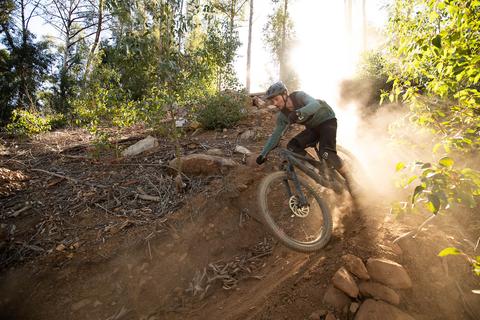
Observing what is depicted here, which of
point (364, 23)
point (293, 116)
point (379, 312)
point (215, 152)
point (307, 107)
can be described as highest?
point (364, 23)

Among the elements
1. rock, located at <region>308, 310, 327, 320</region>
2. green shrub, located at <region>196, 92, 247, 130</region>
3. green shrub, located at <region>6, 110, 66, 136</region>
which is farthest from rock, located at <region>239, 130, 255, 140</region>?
green shrub, located at <region>6, 110, 66, 136</region>

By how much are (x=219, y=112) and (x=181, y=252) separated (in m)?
5.69

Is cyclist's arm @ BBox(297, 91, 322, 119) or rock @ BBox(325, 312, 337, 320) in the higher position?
cyclist's arm @ BBox(297, 91, 322, 119)

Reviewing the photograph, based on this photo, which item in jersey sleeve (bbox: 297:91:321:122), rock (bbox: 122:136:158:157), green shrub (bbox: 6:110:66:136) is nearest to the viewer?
jersey sleeve (bbox: 297:91:321:122)

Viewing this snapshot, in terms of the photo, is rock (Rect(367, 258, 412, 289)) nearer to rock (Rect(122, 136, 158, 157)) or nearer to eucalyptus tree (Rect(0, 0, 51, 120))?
rock (Rect(122, 136, 158, 157))

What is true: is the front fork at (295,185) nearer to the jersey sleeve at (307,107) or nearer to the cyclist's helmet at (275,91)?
the jersey sleeve at (307,107)

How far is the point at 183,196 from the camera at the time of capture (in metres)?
4.91

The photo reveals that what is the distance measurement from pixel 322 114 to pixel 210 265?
118 inches

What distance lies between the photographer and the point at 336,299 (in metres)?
2.68

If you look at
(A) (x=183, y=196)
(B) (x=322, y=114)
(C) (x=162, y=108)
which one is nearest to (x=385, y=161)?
(B) (x=322, y=114)

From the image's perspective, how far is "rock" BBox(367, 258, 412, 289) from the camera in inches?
104

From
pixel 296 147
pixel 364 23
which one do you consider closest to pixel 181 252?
pixel 296 147

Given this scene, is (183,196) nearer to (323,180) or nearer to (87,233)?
(87,233)

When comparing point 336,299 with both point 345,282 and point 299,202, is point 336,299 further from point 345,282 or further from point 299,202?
point 299,202
